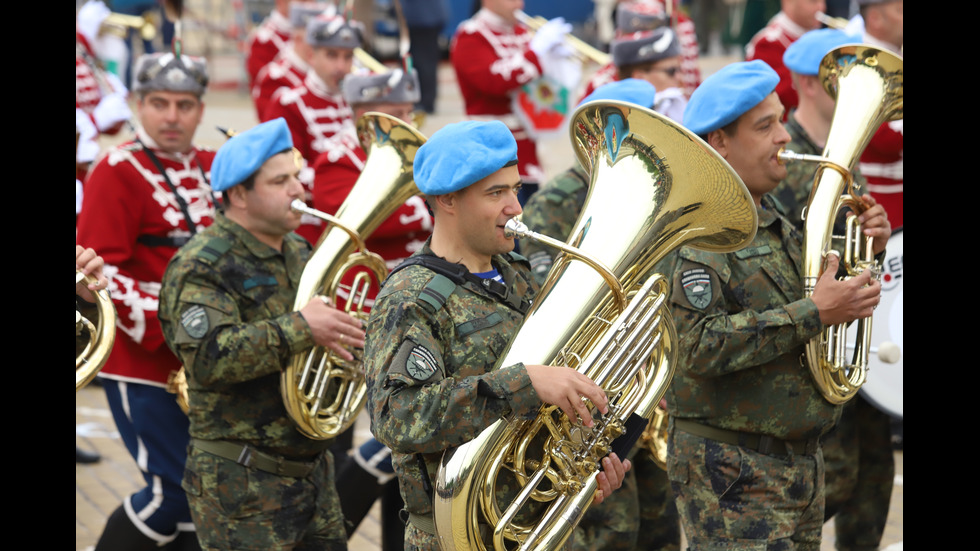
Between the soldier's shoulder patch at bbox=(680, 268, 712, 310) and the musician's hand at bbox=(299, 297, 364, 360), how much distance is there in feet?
3.42

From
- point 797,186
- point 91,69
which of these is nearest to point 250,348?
point 797,186

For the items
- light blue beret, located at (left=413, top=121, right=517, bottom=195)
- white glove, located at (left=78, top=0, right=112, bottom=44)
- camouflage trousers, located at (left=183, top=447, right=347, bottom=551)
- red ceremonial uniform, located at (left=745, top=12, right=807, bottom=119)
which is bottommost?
camouflage trousers, located at (left=183, top=447, right=347, bottom=551)

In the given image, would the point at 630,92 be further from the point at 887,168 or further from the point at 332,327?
the point at 887,168

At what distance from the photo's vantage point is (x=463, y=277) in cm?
295

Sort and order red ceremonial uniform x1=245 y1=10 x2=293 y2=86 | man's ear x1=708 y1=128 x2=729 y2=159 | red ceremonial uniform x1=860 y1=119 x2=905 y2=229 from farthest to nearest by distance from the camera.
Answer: red ceremonial uniform x1=245 y1=10 x2=293 y2=86, red ceremonial uniform x1=860 y1=119 x2=905 y2=229, man's ear x1=708 y1=128 x2=729 y2=159

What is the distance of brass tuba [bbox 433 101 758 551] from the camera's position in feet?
9.04

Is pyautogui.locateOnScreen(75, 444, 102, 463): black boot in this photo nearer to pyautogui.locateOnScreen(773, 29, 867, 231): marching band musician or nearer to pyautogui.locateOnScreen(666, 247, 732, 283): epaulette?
pyautogui.locateOnScreen(773, 29, 867, 231): marching band musician

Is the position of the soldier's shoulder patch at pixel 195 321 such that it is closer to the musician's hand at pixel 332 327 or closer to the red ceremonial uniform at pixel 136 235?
the musician's hand at pixel 332 327

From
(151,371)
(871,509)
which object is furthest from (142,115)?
(871,509)

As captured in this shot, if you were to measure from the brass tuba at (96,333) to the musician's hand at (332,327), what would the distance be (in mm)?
591

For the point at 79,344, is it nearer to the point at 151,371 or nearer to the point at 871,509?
the point at 151,371

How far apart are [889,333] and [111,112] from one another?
13.8 feet

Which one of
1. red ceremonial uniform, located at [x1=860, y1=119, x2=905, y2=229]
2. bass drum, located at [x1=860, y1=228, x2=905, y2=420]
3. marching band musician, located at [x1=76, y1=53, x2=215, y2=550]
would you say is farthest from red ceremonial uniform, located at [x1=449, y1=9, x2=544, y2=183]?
bass drum, located at [x1=860, y1=228, x2=905, y2=420]

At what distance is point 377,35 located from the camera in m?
17.7
